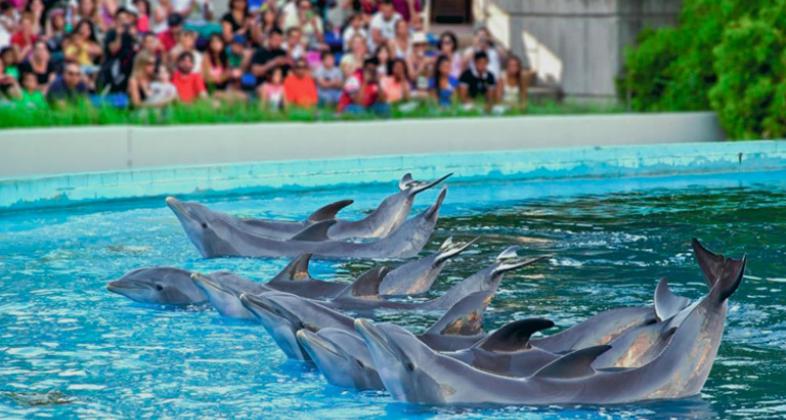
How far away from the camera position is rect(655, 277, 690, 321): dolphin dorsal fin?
21.7 ft

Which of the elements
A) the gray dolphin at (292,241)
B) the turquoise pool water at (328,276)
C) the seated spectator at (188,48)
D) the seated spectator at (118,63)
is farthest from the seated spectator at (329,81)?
the gray dolphin at (292,241)

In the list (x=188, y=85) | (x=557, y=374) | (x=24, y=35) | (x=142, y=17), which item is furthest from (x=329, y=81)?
(x=557, y=374)

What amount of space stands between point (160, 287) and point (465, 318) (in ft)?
7.60

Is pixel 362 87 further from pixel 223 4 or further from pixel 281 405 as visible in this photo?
pixel 281 405

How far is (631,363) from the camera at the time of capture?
6.48 m

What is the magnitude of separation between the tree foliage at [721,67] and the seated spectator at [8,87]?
777 centimetres

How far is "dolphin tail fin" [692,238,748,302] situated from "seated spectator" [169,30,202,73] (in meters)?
11.2

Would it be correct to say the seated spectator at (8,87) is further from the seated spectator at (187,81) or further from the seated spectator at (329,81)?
the seated spectator at (329,81)

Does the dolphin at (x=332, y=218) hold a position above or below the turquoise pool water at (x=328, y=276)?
above

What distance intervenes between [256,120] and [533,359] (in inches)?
384

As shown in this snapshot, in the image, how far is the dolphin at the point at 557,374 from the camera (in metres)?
6.03

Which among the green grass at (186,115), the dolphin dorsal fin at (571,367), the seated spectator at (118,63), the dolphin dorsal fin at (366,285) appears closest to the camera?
the dolphin dorsal fin at (571,367)

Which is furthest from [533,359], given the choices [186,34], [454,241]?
[186,34]

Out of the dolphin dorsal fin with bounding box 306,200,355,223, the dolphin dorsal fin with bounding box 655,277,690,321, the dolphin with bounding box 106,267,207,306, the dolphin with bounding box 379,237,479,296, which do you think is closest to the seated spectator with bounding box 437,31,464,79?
the dolphin dorsal fin with bounding box 306,200,355,223
